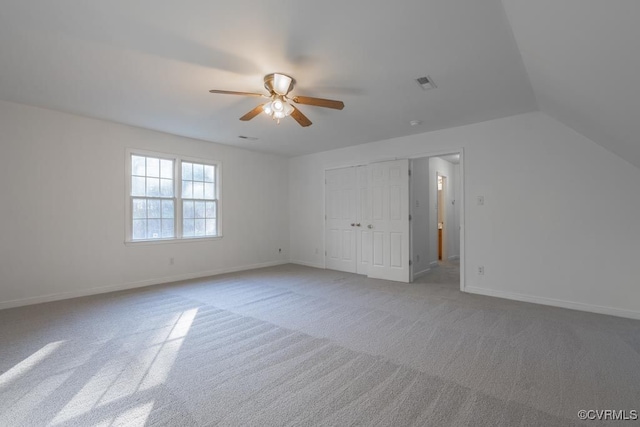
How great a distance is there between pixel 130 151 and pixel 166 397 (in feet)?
13.4

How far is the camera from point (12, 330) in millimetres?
3016

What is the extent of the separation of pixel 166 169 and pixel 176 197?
521 mm

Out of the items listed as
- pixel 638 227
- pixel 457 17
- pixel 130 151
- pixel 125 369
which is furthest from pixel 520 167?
pixel 130 151

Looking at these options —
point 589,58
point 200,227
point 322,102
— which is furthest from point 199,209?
point 589,58

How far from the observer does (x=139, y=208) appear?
192 inches

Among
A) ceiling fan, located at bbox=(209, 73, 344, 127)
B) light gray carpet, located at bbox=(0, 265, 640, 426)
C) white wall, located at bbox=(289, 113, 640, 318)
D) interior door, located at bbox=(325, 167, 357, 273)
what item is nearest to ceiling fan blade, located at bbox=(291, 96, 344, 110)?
ceiling fan, located at bbox=(209, 73, 344, 127)

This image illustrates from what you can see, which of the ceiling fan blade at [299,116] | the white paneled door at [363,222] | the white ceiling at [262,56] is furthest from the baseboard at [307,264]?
the ceiling fan blade at [299,116]

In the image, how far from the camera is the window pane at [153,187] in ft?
16.3

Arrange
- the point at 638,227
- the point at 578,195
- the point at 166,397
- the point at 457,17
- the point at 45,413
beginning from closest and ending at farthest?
the point at 45,413 < the point at 166,397 < the point at 457,17 < the point at 638,227 < the point at 578,195

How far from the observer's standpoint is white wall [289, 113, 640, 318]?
11.3ft

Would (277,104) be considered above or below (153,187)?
above

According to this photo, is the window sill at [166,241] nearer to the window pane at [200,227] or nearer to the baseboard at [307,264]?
the window pane at [200,227]

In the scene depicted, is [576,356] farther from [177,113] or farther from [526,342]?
[177,113]

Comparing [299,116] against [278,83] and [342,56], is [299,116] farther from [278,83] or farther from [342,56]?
[342,56]
